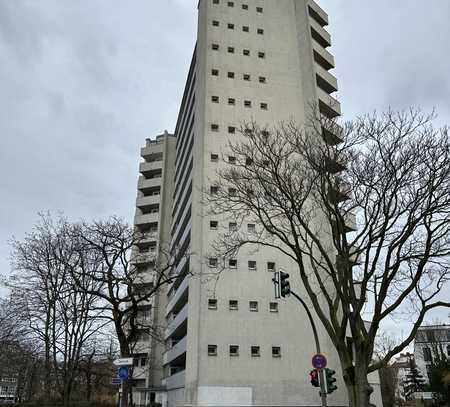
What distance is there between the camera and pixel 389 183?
14.9m

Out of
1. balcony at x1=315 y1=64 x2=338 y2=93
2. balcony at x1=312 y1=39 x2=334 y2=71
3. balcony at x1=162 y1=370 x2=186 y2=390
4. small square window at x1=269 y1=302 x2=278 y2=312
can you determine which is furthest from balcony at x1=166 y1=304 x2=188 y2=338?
balcony at x1=312 y1=39 x2=334 y2=71

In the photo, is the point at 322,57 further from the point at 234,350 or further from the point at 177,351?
the point at 177,351

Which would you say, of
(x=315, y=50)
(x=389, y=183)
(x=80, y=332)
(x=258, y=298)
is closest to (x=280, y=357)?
(x=258, y=298)

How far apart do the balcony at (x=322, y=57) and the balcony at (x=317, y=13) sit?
467 cm

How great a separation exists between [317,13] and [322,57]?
6761mm

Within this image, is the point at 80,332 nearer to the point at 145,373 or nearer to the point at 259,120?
the point at 259,120

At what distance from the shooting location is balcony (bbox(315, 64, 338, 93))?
41031 millimetres

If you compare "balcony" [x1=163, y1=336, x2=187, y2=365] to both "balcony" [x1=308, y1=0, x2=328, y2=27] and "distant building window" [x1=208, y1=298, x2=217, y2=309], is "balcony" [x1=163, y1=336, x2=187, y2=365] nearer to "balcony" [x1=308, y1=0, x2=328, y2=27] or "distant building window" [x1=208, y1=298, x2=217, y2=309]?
"distant building window" [x1=208, y1=298, x2=217, y2=309]

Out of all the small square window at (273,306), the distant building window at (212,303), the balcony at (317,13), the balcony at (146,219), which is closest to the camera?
the distant building window at (212,303)

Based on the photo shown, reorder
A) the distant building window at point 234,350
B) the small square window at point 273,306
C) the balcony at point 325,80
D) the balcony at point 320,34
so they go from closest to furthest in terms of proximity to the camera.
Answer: the distant building window at point 234,350 < the small square window at point 273,306 < the balcony at point 325,80 < the balcony at point 320,34

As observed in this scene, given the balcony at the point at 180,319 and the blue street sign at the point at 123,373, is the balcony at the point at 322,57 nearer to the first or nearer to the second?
A: the balcony at the point at 180,319

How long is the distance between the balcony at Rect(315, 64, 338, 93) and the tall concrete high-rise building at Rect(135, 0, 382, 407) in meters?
0.14

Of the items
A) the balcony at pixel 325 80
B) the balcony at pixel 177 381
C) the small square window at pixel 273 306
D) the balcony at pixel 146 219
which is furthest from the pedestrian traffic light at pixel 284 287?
the balcony at pixel 146 219

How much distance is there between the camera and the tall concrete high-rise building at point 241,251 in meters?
28.1
